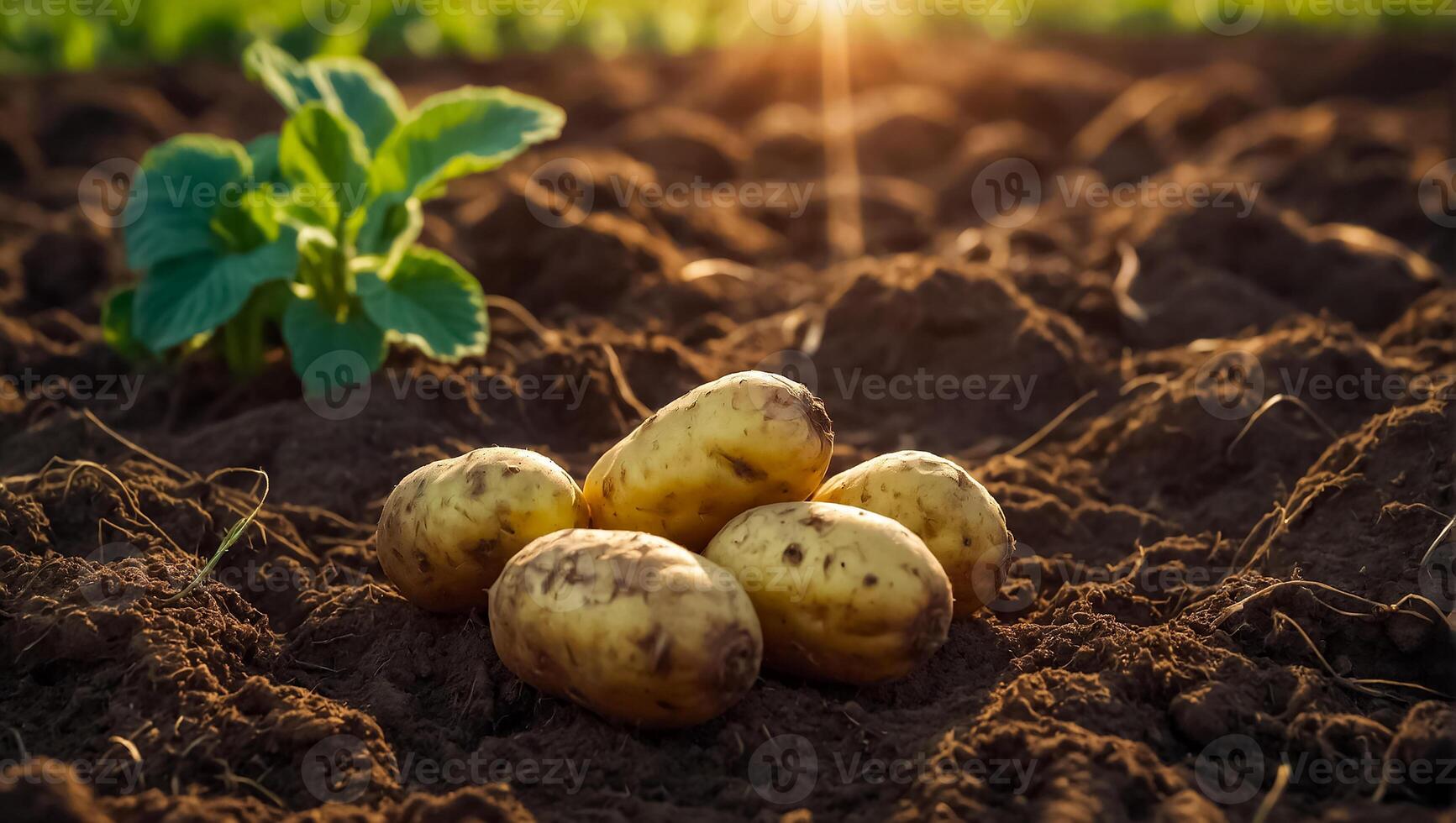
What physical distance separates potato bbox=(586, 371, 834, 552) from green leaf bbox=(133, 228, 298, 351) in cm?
151

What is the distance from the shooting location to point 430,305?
12.0ft

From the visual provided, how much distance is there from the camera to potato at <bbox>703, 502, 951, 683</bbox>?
2156 mm

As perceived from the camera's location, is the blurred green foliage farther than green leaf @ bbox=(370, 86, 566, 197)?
Yes

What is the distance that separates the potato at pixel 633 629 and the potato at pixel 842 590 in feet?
0.38

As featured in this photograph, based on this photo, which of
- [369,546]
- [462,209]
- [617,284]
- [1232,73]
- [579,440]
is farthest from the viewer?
[1232,73]

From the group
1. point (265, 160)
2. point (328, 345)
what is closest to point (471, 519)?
point (328, 345)

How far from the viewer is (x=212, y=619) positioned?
7.98 feet

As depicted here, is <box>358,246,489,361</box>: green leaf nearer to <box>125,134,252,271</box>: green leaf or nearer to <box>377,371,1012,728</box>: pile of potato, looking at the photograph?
<box>125,134,252,271</box>: green leaf

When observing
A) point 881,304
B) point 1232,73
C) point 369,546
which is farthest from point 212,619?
point 1232,73

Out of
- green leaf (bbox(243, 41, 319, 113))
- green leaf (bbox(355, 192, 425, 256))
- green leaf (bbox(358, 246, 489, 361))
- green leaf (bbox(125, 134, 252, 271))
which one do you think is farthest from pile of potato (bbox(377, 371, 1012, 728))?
green leaf (bbox(243, 41, 319, 113))

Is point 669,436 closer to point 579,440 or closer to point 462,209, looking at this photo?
point 579,440

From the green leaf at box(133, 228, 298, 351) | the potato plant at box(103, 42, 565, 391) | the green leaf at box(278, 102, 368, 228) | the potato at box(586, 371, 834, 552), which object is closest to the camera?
the potato at box(586, 371, 834, 552)

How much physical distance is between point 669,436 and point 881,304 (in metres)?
1.86

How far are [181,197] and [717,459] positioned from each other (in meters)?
2.22
